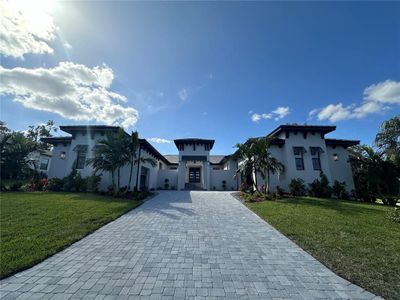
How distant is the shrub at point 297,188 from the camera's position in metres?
14.0

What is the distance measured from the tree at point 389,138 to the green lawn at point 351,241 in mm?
7940

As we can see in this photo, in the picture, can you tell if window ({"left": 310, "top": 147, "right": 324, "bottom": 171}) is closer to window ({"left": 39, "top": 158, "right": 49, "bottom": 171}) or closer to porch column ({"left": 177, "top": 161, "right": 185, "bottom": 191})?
porch column ({"left": 177, "top": 161, "right": 185, "bottom": 191})

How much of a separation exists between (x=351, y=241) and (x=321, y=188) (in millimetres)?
10351

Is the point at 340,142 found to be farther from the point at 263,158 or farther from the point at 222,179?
the point at 222,179

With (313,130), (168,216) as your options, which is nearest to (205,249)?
(168,216)

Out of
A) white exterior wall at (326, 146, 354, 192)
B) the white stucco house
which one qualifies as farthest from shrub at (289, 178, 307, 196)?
white exterior wall at (326, 146, 354, 192)

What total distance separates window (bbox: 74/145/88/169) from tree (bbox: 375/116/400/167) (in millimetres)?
23495

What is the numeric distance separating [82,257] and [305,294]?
451cm

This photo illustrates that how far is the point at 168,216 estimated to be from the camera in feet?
25.9

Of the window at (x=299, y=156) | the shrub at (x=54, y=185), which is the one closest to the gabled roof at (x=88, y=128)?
the shrub at (x=54, y=185)

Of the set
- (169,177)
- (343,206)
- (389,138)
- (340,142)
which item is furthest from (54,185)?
(389,138)

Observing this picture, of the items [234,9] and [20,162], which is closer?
[234,9]

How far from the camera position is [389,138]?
13508 millimetres

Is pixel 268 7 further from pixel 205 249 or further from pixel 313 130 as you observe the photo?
pixel 313 130
